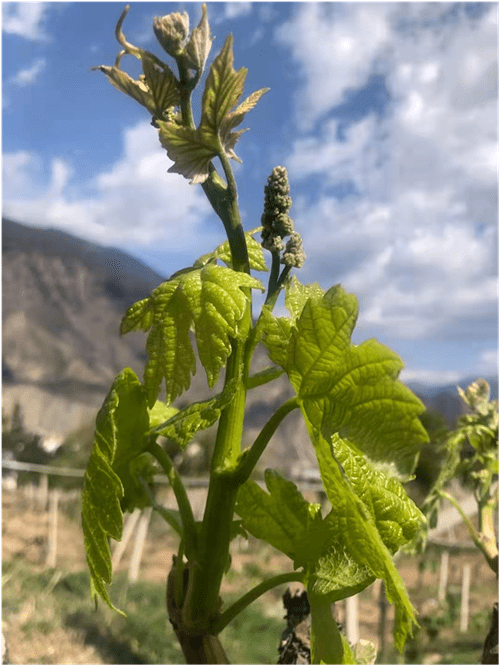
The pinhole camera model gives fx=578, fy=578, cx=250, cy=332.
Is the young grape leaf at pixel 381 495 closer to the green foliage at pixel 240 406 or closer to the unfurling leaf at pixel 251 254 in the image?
the green foliage at pixel 240 406

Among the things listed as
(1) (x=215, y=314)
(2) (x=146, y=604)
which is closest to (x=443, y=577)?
(2) (x=146, y=604)

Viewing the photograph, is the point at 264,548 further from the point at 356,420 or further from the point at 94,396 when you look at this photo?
the point at 94,396

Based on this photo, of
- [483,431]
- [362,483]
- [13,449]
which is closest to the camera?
[362,483]

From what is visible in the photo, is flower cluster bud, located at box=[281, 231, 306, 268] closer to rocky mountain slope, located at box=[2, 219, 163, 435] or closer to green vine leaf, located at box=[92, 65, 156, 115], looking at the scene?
green vine leaf, located at box=[92, 65, 156, 115]

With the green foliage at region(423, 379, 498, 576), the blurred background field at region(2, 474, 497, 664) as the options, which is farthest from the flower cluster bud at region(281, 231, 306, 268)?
the blurred background field at region(2, 474, 497, 664)

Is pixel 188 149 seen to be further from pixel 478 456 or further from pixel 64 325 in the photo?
pixel 64 325

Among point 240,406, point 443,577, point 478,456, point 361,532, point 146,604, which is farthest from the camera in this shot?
point 443,577

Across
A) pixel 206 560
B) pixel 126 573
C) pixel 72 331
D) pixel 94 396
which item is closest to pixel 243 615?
pixel 126 573
